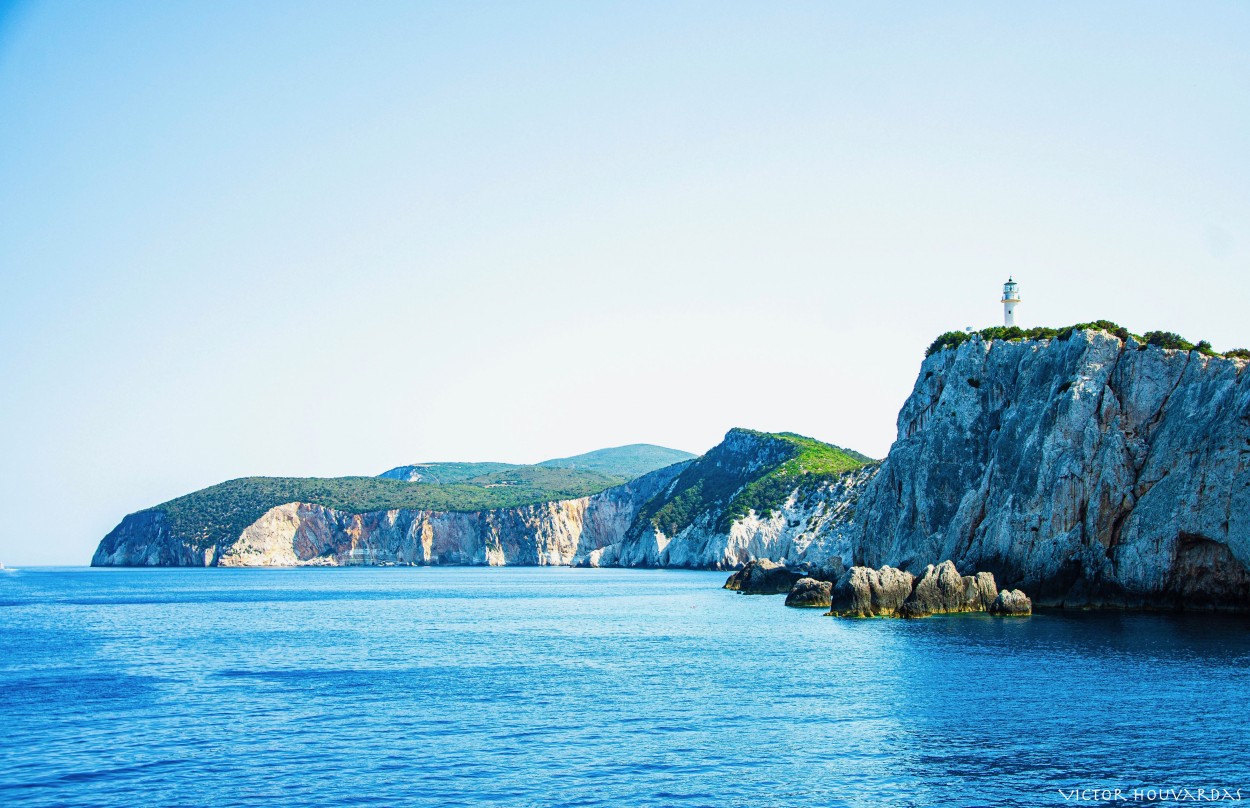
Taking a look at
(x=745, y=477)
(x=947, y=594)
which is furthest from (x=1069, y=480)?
(x=745, y=477)

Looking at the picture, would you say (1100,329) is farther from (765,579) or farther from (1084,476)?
(765,579)

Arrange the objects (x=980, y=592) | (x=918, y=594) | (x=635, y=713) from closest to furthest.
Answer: (x=635, y=713)
(x=918, y=594)
(x=980, y=592)

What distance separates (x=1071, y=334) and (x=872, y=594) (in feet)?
81.2

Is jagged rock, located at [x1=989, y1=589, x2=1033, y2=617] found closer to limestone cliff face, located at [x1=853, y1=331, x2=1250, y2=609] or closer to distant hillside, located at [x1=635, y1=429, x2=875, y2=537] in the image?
limestone cliff face, located at [x1=853, y1=331, x2=1250, y2=609]

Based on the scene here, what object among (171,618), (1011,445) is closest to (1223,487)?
(1011,445)

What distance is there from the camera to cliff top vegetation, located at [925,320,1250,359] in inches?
2680

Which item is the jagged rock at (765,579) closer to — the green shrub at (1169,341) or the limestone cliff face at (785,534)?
the limestone cliff face at (785,534)

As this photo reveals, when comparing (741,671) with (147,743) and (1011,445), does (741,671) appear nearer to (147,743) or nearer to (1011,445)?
(147,743)

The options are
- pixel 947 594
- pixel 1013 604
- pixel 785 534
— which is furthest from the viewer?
pixel 785 534

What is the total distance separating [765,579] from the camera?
99.6 metres

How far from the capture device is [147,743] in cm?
2931

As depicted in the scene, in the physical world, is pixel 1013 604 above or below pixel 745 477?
below

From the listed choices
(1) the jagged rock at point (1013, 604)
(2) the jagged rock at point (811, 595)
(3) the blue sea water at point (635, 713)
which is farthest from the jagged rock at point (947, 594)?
(2) the jagged rock at point (811, 595)

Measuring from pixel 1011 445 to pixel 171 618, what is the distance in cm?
6008
